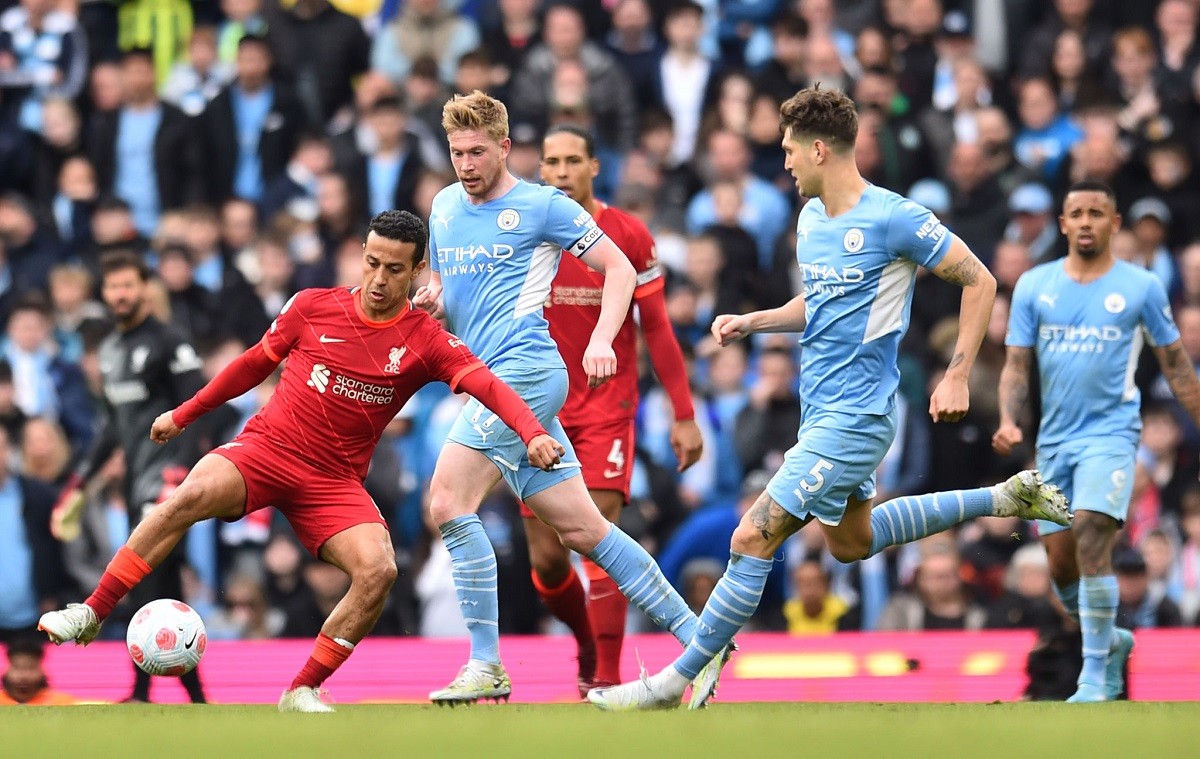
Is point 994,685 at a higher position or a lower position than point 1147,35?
lower

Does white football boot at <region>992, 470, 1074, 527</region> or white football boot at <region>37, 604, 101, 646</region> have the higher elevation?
white football boot at <region>992, 470, 1074, 527</region>

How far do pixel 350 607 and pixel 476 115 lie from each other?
85.6 inches

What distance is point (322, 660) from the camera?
8.95 metres

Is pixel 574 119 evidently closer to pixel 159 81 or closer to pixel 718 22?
pixel 718 22

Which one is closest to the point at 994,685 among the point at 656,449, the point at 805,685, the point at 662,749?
the point at 805,685

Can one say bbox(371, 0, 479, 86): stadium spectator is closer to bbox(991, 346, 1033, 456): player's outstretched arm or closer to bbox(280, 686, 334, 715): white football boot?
bbox(991, 346, 1033, 456): player's outstretched arm

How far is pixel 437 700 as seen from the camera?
8812mm

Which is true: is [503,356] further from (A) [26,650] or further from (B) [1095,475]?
(A) [26,650]

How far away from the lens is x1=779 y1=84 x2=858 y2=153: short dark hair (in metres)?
8.62

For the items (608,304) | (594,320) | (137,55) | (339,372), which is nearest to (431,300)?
(339,372)

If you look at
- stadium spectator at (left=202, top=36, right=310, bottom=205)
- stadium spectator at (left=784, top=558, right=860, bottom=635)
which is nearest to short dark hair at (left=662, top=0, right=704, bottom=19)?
stadium spectator at (left=202, top=36, right=310, bottom=205)

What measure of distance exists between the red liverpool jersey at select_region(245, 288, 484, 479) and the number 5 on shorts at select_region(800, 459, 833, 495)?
155 centimetres

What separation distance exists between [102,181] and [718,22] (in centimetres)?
496

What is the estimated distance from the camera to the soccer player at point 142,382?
11.4 m
